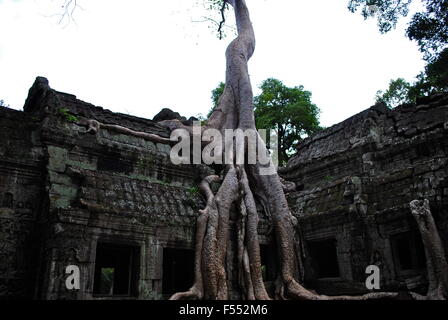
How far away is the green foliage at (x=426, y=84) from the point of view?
993cm

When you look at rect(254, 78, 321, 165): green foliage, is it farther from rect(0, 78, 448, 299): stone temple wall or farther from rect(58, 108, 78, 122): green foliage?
rect(58, 108, 78, 122): green foliage

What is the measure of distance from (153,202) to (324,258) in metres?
4.24

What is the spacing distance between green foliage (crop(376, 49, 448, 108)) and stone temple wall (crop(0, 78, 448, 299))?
6.71ft

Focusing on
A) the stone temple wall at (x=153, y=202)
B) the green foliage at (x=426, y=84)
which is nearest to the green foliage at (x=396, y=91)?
the green foliage at (x=426, y=84)

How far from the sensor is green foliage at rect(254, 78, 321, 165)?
59.4ft

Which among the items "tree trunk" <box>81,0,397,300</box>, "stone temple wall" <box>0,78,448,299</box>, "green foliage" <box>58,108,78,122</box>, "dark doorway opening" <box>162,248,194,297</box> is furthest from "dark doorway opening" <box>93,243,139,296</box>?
"green foliage" <box>58,108,78,122</box>

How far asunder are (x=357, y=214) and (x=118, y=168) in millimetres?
4519

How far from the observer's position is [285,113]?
18141 millimetres

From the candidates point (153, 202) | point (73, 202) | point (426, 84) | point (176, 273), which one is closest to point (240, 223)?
point (153, 202)

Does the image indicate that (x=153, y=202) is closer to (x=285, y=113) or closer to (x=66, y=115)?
(x=66, y=115)

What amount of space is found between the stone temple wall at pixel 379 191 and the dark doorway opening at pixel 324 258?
2.5 inches

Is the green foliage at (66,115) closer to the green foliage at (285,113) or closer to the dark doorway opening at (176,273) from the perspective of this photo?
the dark doorway opening at (176,273)
